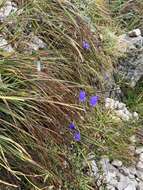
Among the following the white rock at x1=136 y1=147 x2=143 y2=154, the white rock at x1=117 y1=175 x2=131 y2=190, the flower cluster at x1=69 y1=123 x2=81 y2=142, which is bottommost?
the white rock at x1=117 y1=175 x2=131 y2=190

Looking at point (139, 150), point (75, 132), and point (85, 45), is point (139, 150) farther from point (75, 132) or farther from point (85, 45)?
point (85, 45)

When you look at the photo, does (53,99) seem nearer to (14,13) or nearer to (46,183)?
(46,183)

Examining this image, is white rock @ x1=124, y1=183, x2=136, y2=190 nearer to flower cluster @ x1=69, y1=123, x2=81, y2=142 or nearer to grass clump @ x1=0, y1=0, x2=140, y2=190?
grass clump @ x1=0, y1=0, x2=140, y2=190

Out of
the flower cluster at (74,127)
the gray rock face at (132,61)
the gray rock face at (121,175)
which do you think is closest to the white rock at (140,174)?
the gray rock face at (121,175)

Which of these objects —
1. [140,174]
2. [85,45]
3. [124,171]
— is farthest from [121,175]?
[85,45]

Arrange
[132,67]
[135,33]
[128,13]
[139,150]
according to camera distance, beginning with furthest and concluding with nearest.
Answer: [128,13]
[135,33]
[132,67]
[139,150]

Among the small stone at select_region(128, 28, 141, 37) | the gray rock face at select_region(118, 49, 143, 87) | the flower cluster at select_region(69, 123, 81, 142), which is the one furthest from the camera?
the small stone at select_region(128, 28, 141, 37)

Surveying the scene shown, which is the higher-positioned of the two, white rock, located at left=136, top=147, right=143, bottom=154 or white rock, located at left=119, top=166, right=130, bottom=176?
white rock, located at left=136, top=147, right=143, bottom=154

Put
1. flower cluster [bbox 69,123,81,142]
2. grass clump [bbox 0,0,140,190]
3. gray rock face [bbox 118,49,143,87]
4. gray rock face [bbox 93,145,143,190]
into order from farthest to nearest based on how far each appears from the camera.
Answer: gray rock face [bbox 118,49,143,87], gray rock face [bbox 93,145,143,190], flower cluster [bbox 69,123,81,142], grass clump [bbox 0,0,140,190]

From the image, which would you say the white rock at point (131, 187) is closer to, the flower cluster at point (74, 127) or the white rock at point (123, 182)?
the white rock at point (123, 182)

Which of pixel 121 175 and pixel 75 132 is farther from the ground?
pixel 75 132

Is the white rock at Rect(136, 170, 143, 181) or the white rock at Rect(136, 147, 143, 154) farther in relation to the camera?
the white rock at Rect(136, 147, 143, 154)

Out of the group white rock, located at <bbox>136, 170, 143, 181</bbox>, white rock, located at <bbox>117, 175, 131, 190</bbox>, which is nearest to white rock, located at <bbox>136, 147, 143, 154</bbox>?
white rock, located at <bbox>136, 170, 143, 181</bbox>
